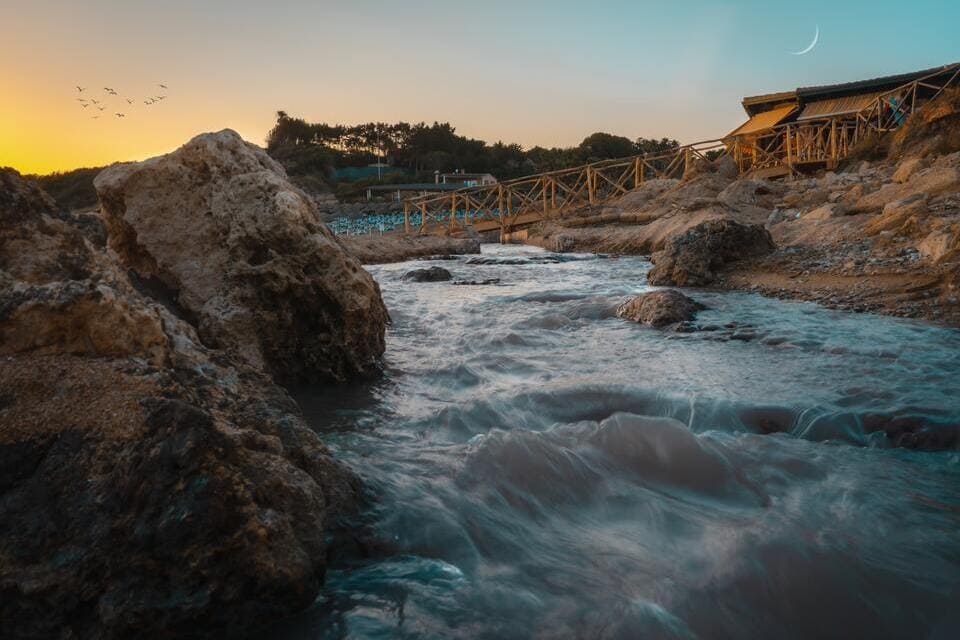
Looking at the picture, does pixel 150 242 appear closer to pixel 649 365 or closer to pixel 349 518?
pixel 349 518

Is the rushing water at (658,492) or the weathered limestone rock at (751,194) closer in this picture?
the rushing water at (658,492)

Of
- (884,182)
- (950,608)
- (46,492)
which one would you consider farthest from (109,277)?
(884,182)

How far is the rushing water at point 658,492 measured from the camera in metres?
1.74

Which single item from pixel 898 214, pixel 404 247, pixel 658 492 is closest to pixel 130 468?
pixel 658 492

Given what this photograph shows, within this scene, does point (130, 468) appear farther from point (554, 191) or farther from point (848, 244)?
point (554, 191)

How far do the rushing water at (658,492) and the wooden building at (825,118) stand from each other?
726 inches

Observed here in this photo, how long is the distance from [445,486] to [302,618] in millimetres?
930

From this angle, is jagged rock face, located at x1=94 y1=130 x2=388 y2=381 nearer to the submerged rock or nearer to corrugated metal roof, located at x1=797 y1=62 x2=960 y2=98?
the submerged rock

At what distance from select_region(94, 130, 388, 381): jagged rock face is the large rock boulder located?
1819 millimetres

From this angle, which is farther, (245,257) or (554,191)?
(554,191)

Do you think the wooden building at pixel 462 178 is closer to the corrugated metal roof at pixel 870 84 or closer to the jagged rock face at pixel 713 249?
the corrugated metal roof at pixel 870 84

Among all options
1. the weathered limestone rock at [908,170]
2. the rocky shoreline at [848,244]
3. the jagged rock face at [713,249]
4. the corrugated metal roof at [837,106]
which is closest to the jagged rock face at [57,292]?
the rocky shoreline at [848,244]

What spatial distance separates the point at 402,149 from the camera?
74125mm

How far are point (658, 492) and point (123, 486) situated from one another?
1966 mm
